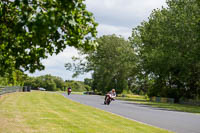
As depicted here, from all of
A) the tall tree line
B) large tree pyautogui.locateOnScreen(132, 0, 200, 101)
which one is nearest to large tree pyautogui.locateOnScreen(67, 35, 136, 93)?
the tall tree line

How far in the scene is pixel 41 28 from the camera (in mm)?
5617

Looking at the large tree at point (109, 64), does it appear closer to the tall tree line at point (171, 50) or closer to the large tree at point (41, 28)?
the tall tree line at point (171, 50)

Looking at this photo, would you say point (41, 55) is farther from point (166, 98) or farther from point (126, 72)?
point (126, 72)

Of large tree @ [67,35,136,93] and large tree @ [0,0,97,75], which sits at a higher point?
large tree @ [67,35,136,93]

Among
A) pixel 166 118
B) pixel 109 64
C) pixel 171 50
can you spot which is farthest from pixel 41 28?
pixel 109 64

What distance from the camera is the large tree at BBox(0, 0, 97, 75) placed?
19.6 feet

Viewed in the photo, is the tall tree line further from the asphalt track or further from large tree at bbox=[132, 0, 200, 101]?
the asphalt track

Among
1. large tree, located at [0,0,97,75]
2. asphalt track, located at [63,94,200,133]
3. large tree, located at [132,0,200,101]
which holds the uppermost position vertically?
large tree, located at [132,0,200,101]

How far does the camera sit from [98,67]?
90.2 metres

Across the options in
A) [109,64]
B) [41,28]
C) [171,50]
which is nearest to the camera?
[41,28]

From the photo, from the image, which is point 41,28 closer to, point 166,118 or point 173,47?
point 166,118

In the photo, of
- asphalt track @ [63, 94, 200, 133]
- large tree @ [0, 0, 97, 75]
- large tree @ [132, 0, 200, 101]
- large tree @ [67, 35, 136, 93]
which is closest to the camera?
large tree @ [0, 0, 97, 75]

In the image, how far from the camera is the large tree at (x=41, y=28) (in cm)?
598

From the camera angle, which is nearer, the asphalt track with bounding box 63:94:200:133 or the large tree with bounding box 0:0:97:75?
the large tree with bounding box 0:0:97:75
